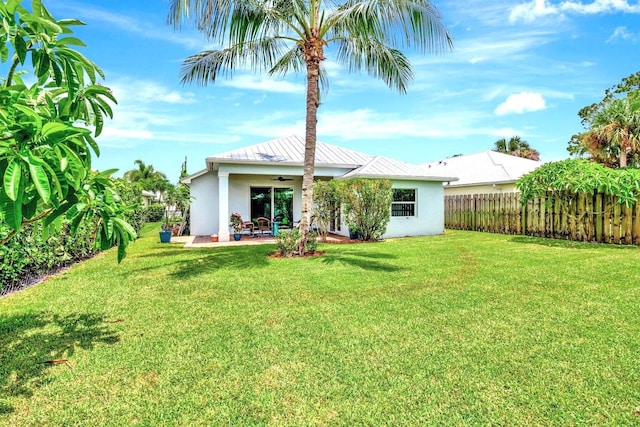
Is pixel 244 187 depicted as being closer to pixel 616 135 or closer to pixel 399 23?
pixel 399 23

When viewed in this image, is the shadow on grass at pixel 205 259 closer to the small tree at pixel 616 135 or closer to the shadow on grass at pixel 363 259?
the shadow on grass at pixel 363 259

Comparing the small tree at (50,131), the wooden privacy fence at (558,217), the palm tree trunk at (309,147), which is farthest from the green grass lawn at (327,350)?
the wooden privacy fence at (558,217)

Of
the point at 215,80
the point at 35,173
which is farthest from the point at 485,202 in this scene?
the point at 35,173

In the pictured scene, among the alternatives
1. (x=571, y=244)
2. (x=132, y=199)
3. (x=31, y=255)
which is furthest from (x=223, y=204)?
(x=571, y=244)

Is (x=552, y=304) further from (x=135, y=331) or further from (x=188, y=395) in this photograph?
(x=135, y=331)

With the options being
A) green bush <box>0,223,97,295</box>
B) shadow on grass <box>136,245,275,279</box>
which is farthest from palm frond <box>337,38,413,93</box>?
green bush <box>0,223,97,295</box>

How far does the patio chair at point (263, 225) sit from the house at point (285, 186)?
57 cm

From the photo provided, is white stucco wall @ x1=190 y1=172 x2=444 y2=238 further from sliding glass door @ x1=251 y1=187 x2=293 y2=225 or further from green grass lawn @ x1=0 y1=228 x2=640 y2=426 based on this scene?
green grass lawn @ x1=0 y1=228 x2=640 y2=426

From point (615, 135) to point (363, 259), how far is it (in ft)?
67.6

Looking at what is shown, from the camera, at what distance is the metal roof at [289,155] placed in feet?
51.1

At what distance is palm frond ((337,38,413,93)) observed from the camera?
1111 cm

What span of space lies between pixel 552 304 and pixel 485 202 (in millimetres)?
13864

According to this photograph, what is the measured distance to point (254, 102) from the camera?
18.0 metres

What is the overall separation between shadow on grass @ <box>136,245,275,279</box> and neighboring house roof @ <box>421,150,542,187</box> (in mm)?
15244
